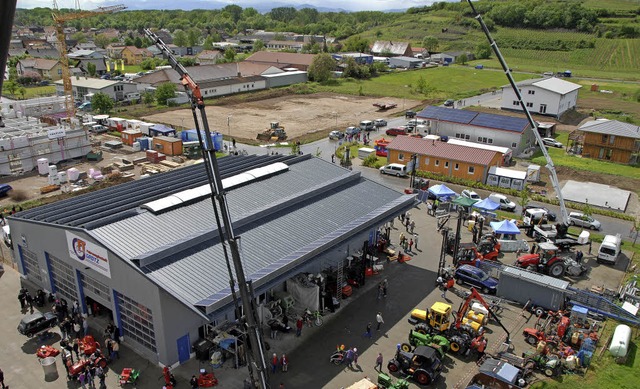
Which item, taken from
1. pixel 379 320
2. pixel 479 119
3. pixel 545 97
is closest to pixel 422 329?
pixel 379 320

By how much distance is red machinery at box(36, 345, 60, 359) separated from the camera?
1961 centimetres

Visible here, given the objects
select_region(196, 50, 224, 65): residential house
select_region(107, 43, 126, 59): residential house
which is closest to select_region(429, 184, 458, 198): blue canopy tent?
select_region(196, 50, 224, 65): residential house

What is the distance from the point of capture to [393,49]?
132375 millimetres

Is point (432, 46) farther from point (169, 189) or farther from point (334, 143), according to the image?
point (169, 189)

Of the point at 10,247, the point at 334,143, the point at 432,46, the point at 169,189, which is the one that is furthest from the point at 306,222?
the point at 432,46

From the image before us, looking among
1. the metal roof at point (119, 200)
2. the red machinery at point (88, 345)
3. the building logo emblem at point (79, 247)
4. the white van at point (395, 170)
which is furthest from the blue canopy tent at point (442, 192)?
the red machinery at point (88, 345)

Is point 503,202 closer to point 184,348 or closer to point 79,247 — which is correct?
point 184,348

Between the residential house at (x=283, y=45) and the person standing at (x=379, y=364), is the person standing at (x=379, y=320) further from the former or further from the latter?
the residential house at (x=283, y=45)

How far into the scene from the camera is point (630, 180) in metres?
43.5

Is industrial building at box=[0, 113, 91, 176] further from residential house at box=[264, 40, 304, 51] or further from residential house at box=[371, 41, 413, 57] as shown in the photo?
residential house at box=[264, 40, 304, 51]

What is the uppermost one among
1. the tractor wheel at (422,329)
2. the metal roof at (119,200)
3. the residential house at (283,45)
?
the residential house at (283,45)

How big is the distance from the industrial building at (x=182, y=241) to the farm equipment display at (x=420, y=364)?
5.68 meters

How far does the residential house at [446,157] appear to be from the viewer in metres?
42.4

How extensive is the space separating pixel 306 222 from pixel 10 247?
58.6ft
